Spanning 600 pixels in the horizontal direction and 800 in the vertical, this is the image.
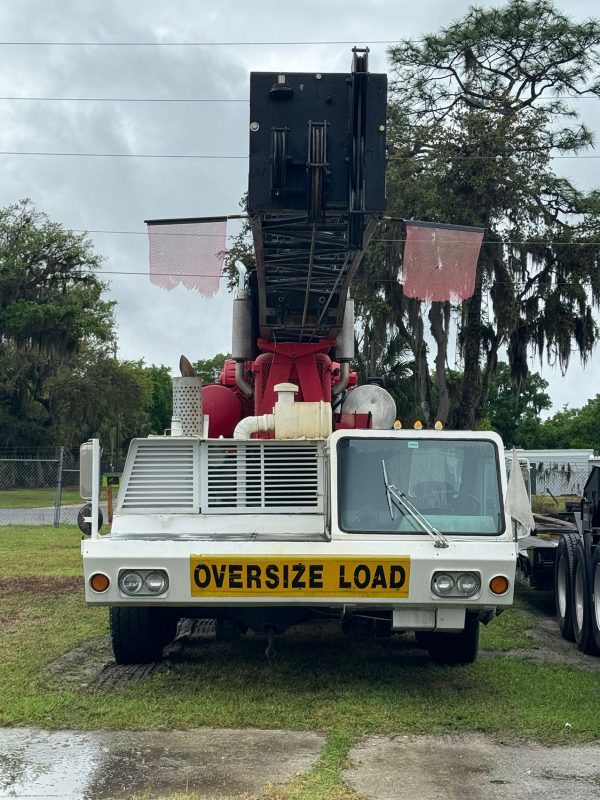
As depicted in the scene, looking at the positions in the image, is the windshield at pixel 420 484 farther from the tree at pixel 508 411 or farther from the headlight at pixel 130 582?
the tree at pixel 508 411

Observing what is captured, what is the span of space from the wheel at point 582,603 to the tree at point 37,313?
35.1 m

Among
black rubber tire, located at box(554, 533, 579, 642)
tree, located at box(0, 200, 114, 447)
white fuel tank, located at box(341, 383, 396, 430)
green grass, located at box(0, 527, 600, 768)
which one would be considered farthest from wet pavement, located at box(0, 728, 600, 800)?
Answer: tree, located at box(0, 200, 114, 447)

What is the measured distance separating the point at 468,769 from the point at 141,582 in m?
2.45

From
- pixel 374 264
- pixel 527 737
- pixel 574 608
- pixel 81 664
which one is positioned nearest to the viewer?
pixel 527 737

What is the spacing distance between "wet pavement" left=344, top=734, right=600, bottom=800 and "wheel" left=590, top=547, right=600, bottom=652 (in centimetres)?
291

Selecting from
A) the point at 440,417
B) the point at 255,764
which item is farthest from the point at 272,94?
the point at 440,417

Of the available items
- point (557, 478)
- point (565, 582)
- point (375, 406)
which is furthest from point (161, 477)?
point (557, 478)

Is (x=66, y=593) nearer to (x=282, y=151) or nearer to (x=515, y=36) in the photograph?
(x=282, y=151)

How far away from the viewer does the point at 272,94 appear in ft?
22.1

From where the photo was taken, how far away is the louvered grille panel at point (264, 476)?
8000 mm

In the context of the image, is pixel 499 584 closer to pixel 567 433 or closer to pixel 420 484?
pixel 420 484

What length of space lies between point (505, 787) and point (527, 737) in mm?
1011

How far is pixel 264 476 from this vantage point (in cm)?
804

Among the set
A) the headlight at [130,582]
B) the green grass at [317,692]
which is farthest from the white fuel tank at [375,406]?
the headlight at [130,582]
